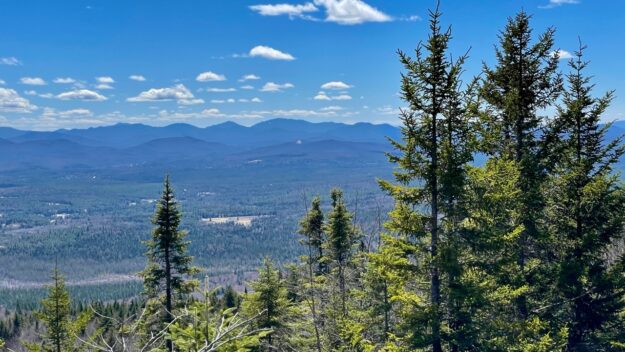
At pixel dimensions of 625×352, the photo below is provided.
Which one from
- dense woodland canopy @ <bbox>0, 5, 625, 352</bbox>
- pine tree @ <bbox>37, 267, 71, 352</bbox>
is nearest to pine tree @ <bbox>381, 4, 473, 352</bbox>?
dense woodland canopy @ <bbox>0, 5, 625, 352</bbox>

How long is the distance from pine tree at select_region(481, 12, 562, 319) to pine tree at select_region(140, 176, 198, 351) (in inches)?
568

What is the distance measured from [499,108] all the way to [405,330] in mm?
7936

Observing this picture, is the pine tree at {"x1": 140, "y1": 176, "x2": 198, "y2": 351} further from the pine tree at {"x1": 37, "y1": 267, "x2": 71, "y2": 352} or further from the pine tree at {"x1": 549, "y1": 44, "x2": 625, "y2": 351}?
the pine tree at {"x1": 549, "y1": 44, "x2": 625, "y2": 351}

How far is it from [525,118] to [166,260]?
16477mm

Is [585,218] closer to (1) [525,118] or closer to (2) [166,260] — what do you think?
(1) [525,118]

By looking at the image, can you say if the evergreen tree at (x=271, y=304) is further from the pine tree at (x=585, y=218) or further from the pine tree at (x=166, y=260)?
the pine tree at (x=585, y=218)

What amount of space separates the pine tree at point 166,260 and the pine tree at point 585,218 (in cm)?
1557

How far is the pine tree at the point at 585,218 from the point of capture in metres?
15.6

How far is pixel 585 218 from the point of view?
16141mm

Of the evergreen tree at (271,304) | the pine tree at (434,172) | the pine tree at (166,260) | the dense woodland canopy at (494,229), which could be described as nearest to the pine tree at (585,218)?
the dense woodland canopy at (494,229)

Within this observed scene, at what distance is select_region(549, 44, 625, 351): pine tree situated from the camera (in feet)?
51.2

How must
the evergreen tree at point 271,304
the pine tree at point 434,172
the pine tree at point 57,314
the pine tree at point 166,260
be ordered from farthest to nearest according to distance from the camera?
the pine tree at point 166,260 → the evergreen tree at point 271,304 → the pine tree at point 57,314 → the pine tree at point 434,172

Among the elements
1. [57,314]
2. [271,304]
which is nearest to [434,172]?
[271,304]

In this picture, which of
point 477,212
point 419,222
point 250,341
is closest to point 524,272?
point 477,212
